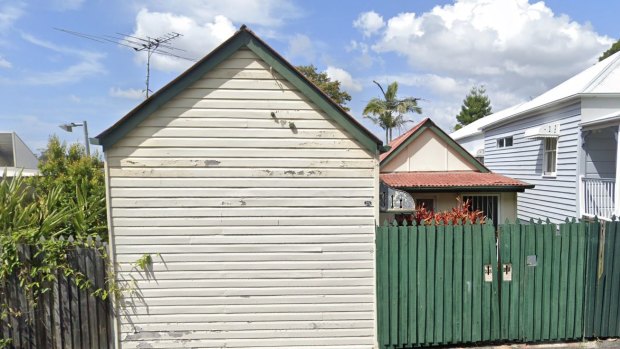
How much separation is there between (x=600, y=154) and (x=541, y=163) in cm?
230

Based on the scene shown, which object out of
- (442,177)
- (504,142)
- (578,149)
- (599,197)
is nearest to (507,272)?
(442,177)

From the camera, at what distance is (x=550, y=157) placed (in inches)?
479

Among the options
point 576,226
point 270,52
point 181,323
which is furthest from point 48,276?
point 576,226

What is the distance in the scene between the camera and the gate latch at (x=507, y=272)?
4805 mm

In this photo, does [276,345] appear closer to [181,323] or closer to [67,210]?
[181,323]

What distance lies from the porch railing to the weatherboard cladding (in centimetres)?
863

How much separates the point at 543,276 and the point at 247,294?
447 centimetres

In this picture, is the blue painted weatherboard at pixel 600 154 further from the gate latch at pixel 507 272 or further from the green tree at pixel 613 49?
the green tree at pixel 613 49

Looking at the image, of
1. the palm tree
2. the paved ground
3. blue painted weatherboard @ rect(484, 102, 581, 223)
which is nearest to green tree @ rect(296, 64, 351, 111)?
the palm tree

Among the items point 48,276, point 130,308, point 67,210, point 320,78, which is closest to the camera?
point 48,276

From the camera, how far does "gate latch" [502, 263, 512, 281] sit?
4.80 metres

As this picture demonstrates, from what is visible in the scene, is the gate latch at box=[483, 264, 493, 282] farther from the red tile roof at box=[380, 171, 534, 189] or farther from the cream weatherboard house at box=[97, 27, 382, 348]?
the red tile roof at box=[380, 171, 534, 189]

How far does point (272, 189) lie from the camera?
4863 mm

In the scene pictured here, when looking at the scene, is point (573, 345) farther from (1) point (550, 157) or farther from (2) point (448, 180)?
(1) point (550, 157)
